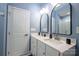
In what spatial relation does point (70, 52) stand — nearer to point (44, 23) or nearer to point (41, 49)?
point (41, 49)

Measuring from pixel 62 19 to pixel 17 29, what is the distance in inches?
28.1

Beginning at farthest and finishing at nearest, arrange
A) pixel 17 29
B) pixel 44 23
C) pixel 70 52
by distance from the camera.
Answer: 1. pixel 44 23
2. pixel 17 29
3. pixel 70 52

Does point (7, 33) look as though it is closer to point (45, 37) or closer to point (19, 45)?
point (19, 45)

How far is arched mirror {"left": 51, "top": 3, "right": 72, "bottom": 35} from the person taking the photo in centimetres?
150

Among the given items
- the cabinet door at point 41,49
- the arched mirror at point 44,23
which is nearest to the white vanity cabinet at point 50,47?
the cabinet door at point 41,49

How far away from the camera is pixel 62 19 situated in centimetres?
161

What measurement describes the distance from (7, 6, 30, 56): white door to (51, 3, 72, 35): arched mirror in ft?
1.53

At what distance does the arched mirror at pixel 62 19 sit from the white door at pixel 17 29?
47 centimetres

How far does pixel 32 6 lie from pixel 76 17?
0.64 metres

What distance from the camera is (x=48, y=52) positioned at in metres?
1.40

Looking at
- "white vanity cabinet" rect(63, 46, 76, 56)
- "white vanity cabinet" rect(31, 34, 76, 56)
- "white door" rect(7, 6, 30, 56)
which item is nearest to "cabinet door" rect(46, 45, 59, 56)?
"white vanity cabinet" rect(31, 34, 76, 56)

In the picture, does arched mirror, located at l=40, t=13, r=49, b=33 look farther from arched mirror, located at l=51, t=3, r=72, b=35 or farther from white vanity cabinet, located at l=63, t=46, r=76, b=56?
white vanity cabinet, located at l=63, t=46, r=76, b=56

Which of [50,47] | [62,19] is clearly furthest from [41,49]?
[62,19]

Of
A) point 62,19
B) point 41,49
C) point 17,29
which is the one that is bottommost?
point 41,49
